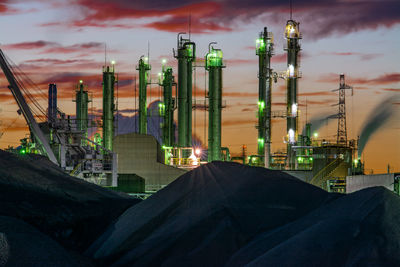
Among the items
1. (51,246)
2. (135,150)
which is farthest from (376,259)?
(135,150)

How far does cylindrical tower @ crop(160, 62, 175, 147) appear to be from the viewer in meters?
41.7

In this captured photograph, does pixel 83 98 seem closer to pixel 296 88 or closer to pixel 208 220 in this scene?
pixel 296 88

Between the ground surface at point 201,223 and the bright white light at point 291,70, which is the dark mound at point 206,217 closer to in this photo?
the ground surface at point 201,223

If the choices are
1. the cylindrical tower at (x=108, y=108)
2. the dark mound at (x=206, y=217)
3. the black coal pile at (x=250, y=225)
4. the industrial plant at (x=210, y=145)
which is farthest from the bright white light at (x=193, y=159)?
the dark mound at (x=206, y=217)

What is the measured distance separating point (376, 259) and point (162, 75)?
139 ft

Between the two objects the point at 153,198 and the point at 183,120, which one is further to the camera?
the point at 183,120

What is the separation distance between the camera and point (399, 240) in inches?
237

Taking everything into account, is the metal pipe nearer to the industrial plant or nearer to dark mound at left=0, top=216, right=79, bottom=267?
the industrial plant

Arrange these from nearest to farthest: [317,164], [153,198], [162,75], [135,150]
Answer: [153,198] < [317,164] < [135,150] < [162,75]

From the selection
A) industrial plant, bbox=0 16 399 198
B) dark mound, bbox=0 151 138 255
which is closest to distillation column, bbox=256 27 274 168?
industrial plant, bbox=0 16 399 198

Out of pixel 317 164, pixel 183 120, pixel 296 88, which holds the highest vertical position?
pixel 296 88

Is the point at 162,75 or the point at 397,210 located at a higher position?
the point at 162,75

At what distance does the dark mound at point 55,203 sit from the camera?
8602 mm

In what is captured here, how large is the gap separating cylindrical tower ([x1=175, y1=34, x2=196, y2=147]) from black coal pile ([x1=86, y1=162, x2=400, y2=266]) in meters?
25.7
